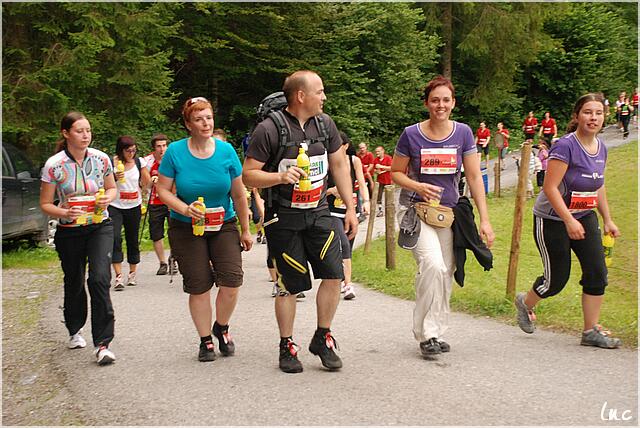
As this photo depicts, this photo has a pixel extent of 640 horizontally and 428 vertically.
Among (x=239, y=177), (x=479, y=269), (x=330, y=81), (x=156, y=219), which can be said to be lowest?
(x=479, y=269)

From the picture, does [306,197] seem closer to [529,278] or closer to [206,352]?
[206,352]

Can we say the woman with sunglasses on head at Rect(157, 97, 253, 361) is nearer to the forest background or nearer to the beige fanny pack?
the beige fanny pack

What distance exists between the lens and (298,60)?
2941cm

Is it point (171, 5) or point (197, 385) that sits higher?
point (171, 5)

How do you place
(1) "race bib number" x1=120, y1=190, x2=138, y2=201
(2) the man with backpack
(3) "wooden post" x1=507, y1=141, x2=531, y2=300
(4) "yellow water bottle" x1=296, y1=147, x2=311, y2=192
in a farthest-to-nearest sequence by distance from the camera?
(1) "race bib number" x1=120, y1=190, x2=138, y2=201 < (3) "wooden post" x1=507, y1=141, x2=531, y2=300 < (2) the man with backpack < (4) "yellow water bottle" x1=296, y1=147, x2=311, y2=192

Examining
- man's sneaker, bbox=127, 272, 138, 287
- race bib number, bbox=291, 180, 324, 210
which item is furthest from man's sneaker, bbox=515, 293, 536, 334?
man's sneaker, bbox=127, 272, 138, 287

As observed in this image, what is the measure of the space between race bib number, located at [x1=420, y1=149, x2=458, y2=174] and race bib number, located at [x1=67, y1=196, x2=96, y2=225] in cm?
261

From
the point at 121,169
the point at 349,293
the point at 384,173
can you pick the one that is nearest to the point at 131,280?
the point at 121,169

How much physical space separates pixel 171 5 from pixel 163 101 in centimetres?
540

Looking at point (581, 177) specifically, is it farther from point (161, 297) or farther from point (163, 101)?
point (163, 101)

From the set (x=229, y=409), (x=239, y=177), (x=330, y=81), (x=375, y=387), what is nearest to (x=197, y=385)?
(x=229, y=409)

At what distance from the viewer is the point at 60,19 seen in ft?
58.1

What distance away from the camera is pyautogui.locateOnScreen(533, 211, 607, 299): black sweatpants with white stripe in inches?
229

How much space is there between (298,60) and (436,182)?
24.4m
